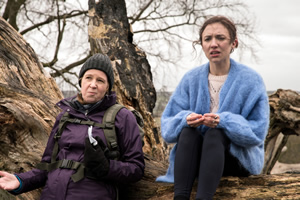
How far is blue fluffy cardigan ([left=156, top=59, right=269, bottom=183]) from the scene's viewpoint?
2.70 m

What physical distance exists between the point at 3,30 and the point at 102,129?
248 centimetres

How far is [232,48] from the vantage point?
9.73 feet

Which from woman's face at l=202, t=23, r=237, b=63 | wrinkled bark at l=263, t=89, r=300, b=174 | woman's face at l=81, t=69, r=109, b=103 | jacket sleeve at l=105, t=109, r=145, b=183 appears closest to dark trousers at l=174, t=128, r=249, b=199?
jacket sleeve at l=105, t=109, r=145, b=183

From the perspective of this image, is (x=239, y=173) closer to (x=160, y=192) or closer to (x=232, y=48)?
(x=160, y=192)

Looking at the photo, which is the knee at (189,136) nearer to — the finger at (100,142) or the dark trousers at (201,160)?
the dark trousers at (201,160)

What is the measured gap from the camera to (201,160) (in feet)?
8.61

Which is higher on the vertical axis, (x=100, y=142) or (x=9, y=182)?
(x=100, y=142)

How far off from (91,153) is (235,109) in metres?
1.18

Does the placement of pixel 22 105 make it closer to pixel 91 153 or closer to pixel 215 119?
pixel 91 153

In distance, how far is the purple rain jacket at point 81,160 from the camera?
2.66 m

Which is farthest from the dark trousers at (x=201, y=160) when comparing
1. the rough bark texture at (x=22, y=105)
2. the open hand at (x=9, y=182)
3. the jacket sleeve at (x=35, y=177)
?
the rough bark texture at (x=22, y=105)

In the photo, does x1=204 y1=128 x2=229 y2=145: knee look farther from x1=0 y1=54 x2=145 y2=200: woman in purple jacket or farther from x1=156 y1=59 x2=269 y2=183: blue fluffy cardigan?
x1=0 y1=54 x2=145 y2=200: woman in purple jacket

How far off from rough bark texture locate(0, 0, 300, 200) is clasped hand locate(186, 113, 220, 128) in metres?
0.55

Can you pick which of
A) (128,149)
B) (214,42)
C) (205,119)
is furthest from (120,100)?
(205,119)
